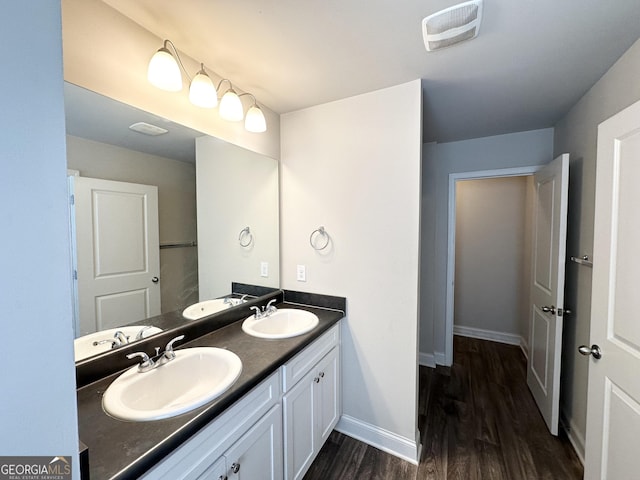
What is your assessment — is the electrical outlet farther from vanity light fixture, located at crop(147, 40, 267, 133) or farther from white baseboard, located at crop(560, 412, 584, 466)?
white baseboard, located at crop(560, 412, 584, 466)

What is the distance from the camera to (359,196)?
1831 mm

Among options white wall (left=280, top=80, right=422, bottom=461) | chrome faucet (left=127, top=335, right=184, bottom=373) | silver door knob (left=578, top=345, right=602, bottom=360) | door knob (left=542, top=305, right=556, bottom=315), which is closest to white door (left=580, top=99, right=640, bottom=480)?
silver door knob (left=578, top=345, right=602, bottom=360)

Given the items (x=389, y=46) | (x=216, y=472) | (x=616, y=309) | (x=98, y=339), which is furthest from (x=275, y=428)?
(x=389, y=46)

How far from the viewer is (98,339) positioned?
1.13 m

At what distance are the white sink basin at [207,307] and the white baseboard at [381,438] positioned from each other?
1176 millimetres

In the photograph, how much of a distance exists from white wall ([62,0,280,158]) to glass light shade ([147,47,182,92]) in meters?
0.09

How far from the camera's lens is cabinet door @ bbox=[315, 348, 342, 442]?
163 cm

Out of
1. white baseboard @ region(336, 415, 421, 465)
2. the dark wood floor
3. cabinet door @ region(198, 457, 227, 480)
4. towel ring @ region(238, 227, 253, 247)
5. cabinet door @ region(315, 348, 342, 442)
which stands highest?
towel ring @ region(238, 227, 253, 247)

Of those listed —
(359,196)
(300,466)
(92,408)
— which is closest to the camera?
(92,408)

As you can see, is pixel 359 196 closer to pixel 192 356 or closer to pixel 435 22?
pixel 435 22

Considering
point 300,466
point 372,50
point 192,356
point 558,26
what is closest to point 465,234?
point 558,26

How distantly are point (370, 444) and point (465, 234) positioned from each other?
281 cm

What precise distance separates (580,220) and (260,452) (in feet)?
8.02

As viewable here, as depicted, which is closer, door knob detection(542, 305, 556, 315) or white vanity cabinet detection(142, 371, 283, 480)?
white vanity cabinet detection(142, 371, 283, 480)
